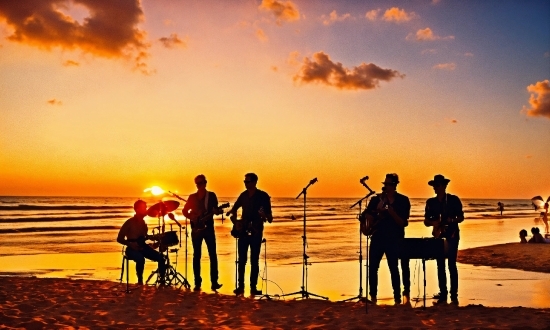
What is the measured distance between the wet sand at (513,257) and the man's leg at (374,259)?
216 inches

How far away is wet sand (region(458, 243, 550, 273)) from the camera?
1254 centimetres

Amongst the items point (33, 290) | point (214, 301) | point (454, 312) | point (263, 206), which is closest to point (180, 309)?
point (214, 301)

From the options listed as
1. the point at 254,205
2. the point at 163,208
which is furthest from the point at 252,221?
the point at 163,208

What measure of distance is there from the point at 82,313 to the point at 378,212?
4350 millimetres

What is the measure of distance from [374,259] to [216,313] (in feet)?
8.15

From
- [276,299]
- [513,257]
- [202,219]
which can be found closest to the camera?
[276,299]

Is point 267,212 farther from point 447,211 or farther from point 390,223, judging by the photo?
point 447,211

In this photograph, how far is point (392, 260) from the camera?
798 centimetres

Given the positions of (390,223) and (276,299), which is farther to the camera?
(276,299)

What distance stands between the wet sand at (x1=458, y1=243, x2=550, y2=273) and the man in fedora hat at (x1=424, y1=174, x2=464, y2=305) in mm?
4767

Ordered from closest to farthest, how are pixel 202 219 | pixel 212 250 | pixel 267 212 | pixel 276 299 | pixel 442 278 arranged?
pixel 442 278 < pixel 276 299 < pixel 267 212 < pixel 202 219 < pixel 212 250

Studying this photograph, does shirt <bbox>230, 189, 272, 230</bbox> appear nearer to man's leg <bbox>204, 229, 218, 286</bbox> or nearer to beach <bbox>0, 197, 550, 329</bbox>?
beach <bbox>0, 197, 550, 329</bbox>

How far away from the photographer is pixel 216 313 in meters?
7.27

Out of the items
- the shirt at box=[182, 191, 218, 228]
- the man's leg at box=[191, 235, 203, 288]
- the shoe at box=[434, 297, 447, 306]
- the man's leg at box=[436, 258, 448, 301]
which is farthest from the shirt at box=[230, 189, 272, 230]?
the shoe at box=[434, 297, 447, 306]
